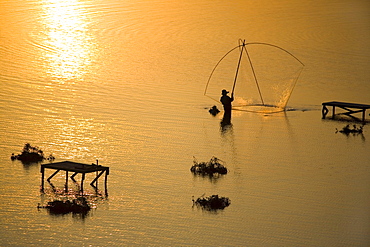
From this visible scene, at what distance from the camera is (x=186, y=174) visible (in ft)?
59.2

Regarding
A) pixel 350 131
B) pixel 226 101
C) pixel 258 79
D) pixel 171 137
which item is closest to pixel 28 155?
pixel 171 137

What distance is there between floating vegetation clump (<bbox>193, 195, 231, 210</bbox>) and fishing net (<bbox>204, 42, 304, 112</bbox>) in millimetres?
8278

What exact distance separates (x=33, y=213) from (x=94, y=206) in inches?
44.5

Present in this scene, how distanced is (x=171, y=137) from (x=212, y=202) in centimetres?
651

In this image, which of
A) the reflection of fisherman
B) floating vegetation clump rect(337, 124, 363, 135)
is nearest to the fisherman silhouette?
the reflection of fisherman

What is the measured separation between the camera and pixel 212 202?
51.3 feet

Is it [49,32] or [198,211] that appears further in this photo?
[49,32]

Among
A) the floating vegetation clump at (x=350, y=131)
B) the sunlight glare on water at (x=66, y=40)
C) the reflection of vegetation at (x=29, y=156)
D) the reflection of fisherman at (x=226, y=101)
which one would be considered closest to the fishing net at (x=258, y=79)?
the reflection of fisherman at (x=226, y=101)

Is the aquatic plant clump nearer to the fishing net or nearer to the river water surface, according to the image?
the river water surface

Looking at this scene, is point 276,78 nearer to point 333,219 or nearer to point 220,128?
point 220,128

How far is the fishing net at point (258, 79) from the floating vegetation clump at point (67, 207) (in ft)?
31.7

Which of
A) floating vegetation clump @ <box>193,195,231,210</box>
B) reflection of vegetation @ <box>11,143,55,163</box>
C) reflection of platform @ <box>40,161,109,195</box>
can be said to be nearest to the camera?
reflection of platform @ <box>40,161,109,195</box>

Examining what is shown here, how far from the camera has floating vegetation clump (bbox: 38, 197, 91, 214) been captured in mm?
14766

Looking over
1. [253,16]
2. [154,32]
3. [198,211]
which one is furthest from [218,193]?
[253,16]
